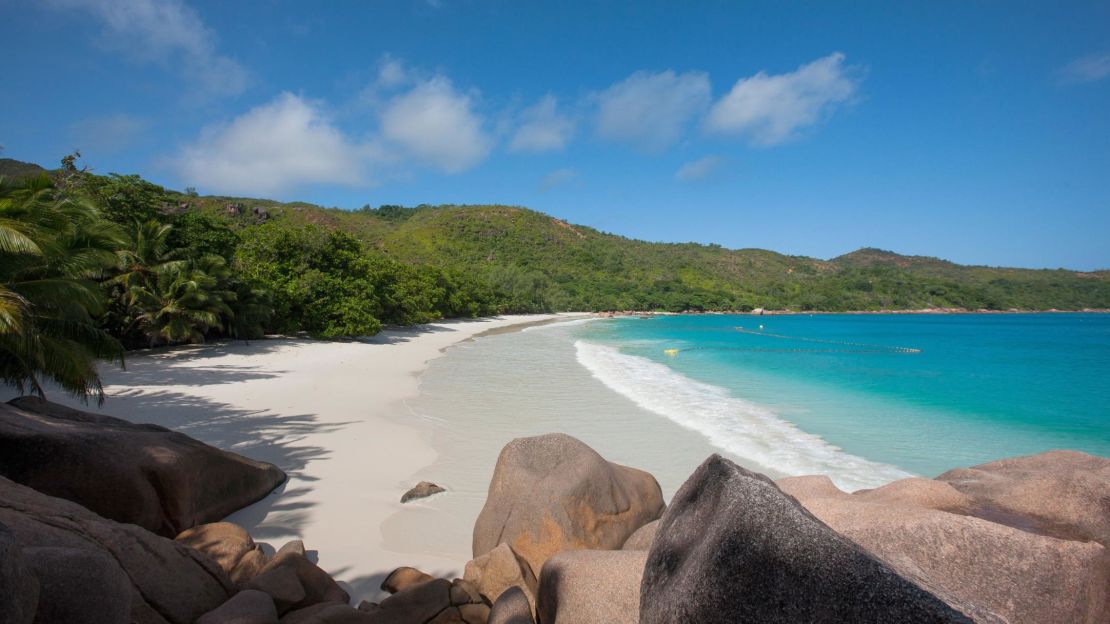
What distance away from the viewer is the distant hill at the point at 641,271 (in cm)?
9181

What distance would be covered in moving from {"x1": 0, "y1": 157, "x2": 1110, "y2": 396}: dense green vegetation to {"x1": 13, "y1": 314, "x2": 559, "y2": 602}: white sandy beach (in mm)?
2011

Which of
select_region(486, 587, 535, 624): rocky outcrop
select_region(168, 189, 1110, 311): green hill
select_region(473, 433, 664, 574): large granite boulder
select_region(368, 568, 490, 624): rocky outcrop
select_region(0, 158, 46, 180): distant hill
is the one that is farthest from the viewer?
select_region(168, 189, 1110, 311): green hill

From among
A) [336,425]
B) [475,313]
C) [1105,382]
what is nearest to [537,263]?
[475,313]

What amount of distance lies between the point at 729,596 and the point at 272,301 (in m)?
29.0

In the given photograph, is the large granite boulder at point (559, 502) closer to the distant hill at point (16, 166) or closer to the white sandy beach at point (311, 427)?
the white sandy beach at point (311, 427)

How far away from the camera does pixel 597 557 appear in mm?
3824

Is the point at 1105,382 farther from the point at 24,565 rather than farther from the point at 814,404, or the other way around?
the point at 24,565

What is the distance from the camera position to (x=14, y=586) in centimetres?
196

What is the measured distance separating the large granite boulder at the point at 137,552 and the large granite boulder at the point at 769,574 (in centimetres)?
336

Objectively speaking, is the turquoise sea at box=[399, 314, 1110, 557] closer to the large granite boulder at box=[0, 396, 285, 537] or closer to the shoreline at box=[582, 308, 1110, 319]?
the large granite boulder at box=[0, 396, 285, 537]

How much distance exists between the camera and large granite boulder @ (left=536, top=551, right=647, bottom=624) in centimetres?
336

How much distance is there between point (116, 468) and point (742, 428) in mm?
11821

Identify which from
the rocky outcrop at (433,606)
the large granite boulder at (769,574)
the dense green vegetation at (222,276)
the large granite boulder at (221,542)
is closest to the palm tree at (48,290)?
the dense green vegetation at (222,276)

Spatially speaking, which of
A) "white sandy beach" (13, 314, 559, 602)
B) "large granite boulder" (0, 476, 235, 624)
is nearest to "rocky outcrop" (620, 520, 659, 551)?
"white sandy beach" (13, 314, 559, 602)
